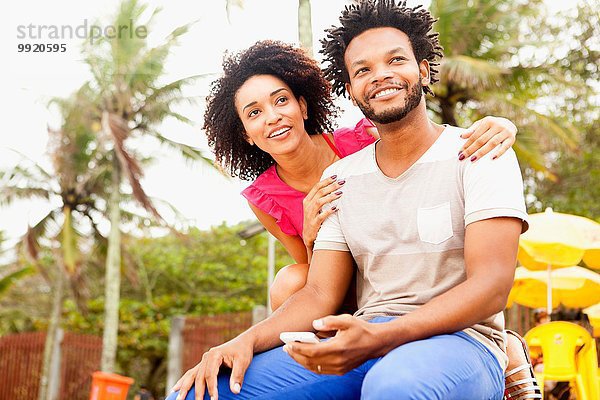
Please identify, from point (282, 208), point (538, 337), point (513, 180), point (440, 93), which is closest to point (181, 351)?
point (440, 93)

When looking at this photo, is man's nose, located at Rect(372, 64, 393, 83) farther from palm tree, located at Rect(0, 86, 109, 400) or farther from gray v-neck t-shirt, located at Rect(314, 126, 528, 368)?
palm tree, located at Rect(0, 86, 109, 400)

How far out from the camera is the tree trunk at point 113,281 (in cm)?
1680

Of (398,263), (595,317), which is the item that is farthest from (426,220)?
(595,317)

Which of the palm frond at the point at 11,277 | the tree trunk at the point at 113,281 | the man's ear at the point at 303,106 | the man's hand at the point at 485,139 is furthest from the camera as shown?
the palm frond at the point at 11,277

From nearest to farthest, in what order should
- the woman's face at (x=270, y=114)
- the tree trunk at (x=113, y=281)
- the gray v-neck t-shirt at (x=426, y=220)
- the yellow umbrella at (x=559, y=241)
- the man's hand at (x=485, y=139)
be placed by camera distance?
the gray v-neck t-shirt at (x=426, y=220), the man's hand at (x=485, y=139), the woman's face at (x=270, y=114), the yellow umbrella at (x=559, y=241), the tree trunk at (x=113, y=281)

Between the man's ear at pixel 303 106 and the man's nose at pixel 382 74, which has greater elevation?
the man's ear at pixel 303 106

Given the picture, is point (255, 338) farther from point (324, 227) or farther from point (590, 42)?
point (590, 42)

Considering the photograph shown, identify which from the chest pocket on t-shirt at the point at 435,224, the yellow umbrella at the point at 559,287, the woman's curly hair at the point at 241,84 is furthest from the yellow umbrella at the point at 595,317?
the chest pocket on t-shirt at the point at 435,224

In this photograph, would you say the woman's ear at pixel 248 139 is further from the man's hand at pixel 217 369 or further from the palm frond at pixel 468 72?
the palm frond at pixel 468 72

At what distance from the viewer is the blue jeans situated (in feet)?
6.21

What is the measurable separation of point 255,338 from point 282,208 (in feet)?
3.15

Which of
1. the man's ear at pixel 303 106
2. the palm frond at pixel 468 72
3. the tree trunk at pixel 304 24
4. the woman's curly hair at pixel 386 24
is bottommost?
the man's ear at pixel 303 106

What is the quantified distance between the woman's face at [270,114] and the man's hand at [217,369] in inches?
39.8

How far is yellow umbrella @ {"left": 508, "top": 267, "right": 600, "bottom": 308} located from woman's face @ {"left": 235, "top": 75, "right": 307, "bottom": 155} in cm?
610
